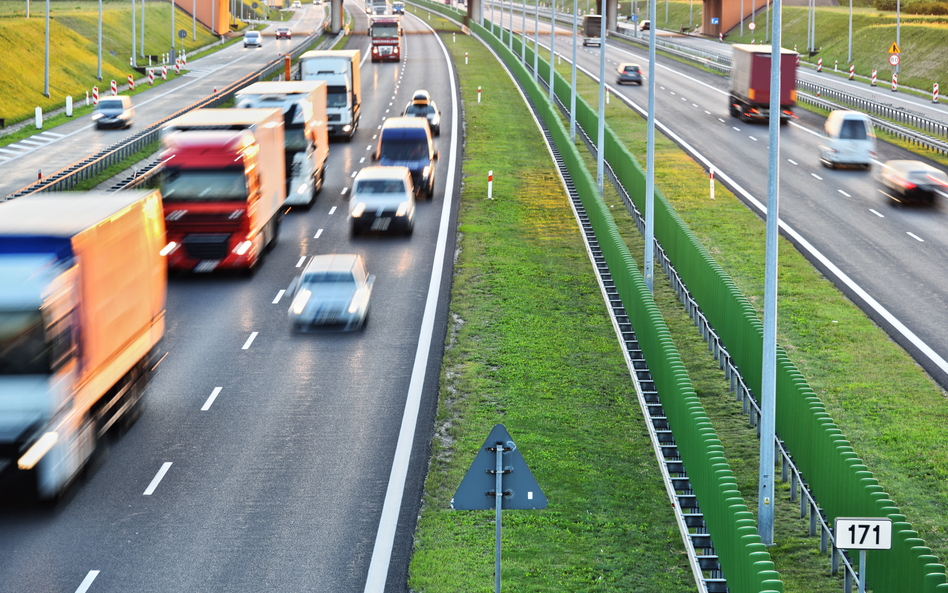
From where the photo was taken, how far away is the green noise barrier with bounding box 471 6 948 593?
476 inches

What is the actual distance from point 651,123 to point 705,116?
3598 cm

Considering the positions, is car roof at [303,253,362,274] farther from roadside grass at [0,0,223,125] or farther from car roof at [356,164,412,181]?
roadside grass at [0,0,223,125]

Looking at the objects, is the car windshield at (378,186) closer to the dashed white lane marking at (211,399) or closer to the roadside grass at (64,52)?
the dashed white lane marking at (211,399)

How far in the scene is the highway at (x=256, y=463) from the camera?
14500 mm

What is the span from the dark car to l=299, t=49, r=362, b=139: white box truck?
30137mm

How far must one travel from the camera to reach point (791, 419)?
57.6 ft

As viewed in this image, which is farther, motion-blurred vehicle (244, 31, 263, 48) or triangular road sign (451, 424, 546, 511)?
motion-blurred vehicle (244, 31, 263, 48)

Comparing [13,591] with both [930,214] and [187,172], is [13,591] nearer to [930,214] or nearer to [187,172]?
[187,172]

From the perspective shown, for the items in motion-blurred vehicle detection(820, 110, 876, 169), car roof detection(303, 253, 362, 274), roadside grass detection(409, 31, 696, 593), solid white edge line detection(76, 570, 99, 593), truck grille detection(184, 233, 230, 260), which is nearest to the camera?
solid white edge line detection(76, 570, 99, 593)

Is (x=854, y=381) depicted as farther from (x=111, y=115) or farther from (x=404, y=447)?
(x=111, y=115)

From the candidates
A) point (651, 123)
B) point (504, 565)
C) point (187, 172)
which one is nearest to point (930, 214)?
point (651, 123)

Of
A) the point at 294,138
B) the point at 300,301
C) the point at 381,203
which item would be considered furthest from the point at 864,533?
the point at 294,138

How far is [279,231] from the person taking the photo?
3562 centimetres

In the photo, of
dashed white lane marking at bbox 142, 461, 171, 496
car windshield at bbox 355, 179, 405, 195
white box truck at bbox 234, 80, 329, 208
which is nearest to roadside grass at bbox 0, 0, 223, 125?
white box truck at bbox 234, 80, 329, 208
